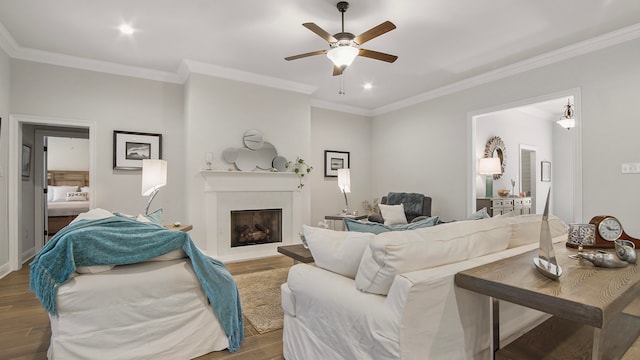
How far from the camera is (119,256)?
74.7 inches

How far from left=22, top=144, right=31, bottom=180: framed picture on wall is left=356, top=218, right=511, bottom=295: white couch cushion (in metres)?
5.02

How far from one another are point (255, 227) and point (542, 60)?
4.42 metres

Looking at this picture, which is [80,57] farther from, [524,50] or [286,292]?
[524,50]

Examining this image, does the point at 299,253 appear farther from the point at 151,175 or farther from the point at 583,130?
the point at 583,130

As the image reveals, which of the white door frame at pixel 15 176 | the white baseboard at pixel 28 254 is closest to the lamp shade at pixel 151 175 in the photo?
the white door frame at pixel 15 176

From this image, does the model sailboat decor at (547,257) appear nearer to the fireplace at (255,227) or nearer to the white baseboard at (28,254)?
the fireplace at (255,227)

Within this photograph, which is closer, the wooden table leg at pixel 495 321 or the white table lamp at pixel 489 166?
the wooden table leg at pixel 495 321

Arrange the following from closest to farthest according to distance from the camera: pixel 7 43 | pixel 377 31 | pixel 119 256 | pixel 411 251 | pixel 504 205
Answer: pixel 411 251 < pixel 119 256 < pixel 377 31 < pixel 7 43 < pixel 504 205

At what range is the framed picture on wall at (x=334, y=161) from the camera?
6227 mm

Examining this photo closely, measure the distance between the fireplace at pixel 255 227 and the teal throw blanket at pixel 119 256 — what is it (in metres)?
2.55

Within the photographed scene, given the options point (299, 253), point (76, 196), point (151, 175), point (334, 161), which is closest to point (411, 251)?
point (299, 253)

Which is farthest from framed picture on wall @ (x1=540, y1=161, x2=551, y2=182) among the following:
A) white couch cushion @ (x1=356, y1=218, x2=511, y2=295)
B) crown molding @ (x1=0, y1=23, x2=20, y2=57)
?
crown molding @ (x1=0, y1=23, x2=20, y2=57)

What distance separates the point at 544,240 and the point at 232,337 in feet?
6.23

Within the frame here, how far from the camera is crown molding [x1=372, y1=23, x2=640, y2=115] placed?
11.2 feet
